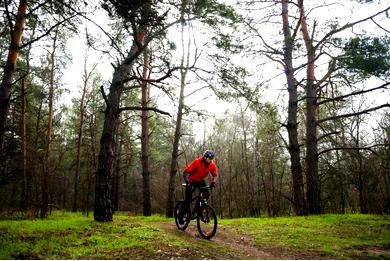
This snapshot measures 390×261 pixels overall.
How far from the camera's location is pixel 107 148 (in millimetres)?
9508

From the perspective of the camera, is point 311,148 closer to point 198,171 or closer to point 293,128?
point 293,128

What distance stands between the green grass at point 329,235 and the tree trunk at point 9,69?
7241mm

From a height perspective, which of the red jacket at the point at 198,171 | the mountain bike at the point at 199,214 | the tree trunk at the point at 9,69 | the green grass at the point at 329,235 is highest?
the tree trunk at the point at 9,69

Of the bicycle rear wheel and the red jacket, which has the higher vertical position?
the red jacket

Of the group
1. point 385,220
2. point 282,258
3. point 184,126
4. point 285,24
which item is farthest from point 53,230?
point 184,126

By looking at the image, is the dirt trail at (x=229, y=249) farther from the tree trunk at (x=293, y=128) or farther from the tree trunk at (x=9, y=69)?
the tree trunk at (x=9, y=69)

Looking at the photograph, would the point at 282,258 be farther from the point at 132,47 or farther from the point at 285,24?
the point at 285,24

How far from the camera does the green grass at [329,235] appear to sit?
713 centimetres

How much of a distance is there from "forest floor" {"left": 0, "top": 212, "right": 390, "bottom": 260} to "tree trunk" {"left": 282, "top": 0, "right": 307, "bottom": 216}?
3.37 metres

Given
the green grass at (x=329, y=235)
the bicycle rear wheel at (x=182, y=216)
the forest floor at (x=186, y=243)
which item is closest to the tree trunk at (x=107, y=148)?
the forest floor at (x=186, y=243)

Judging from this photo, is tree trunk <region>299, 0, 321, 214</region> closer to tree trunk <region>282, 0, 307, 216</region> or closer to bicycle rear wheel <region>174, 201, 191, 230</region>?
tree trunk <region>282, 0, 307, 216</region>

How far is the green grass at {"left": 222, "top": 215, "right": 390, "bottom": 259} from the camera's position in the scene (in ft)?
23.4

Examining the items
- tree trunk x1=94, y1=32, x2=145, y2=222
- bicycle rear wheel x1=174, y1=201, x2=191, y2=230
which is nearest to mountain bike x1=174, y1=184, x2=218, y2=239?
bicycle rear wheel x1=174, y1=201, x2=191, y2=230

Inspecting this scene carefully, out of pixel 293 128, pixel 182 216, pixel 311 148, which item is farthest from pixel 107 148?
pixel 311 148
